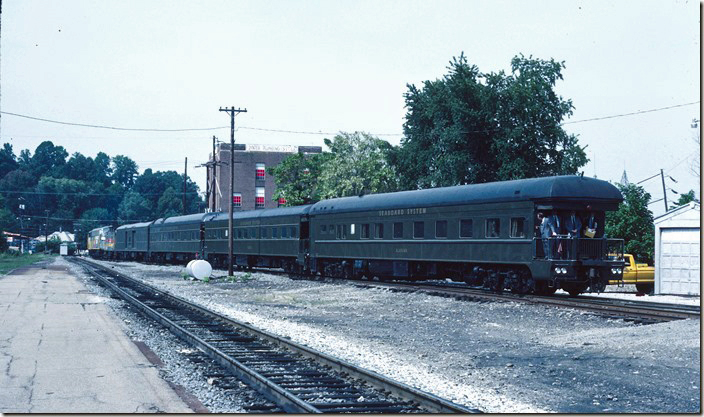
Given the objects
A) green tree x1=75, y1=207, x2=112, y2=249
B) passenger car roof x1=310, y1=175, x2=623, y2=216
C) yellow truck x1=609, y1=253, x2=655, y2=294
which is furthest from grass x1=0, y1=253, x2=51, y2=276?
green tree x1=75, y1=207, x2=112, y2=249

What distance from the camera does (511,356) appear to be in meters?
13.3

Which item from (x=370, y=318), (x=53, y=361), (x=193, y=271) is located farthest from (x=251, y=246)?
(x=53, y=361)

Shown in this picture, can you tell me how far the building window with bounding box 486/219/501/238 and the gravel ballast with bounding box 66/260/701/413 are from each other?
2.56 m

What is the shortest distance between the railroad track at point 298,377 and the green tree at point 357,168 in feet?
155

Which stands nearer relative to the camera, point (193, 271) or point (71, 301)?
point (71, 301)

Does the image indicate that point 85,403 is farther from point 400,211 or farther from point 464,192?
point 400,211

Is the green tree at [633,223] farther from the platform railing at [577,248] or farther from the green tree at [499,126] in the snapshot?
the platform railing at [577,248]

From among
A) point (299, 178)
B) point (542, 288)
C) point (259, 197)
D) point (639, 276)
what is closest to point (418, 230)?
point (542, 288)

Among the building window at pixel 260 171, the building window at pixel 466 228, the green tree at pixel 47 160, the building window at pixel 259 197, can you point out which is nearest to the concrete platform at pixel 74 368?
the building window at pixel 466 228

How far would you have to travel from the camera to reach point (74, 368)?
1185cm

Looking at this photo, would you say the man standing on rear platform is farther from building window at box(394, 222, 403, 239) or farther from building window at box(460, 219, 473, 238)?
building window at box(394, 222, 403, 239)

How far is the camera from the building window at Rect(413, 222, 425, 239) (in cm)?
2831

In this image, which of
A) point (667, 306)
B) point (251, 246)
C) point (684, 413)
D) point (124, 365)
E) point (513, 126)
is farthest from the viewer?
point (513, 126)

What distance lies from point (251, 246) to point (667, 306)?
96.1 ft
